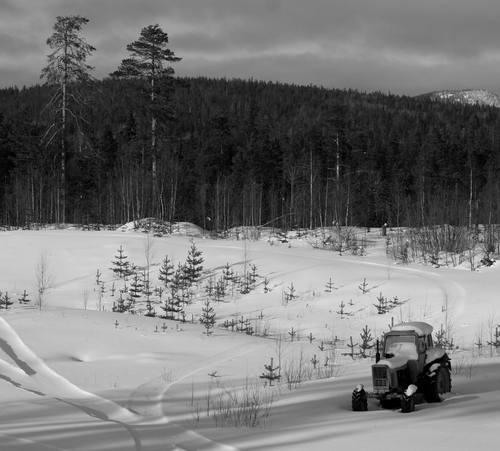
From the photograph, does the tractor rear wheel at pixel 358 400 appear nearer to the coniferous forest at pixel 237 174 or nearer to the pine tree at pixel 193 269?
the pine tree at pixel 193 269

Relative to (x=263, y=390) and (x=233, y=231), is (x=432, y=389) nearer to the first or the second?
(x=263, y=390)

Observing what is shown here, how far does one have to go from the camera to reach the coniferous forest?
119 ft

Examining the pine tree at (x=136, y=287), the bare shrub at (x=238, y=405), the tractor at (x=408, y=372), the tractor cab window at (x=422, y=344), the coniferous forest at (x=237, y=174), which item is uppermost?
the coniferous forest at (x=237, y=174)

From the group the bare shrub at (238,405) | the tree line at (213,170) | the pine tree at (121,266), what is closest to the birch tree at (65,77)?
the tree line at (213,170)

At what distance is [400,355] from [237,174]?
4779 centimetres

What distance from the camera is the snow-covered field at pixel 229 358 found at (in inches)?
221

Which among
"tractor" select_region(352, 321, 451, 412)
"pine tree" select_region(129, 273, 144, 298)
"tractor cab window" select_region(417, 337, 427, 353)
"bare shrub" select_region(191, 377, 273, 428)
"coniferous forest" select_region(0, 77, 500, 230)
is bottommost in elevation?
"pine tree" select_region(129, 273, 144, 298)

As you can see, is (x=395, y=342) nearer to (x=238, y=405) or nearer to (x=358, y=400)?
(x=358, y=400)

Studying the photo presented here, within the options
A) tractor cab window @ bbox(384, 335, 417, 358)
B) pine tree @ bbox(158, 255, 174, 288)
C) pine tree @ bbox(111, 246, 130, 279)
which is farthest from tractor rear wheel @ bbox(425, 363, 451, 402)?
pine tree @ bbox(111, 246, 130, 279)

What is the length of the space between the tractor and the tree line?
22434 mm

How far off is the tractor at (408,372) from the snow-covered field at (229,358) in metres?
0.23

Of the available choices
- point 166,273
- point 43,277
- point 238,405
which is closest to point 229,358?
point 238,405

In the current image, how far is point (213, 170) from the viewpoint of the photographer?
5928 centimetres

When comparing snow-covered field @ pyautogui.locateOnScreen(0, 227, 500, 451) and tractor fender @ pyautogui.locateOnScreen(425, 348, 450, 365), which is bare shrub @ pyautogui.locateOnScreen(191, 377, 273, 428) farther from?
tractor fender @ pyautogui.locateOnScreen(425, 348, 450, 365)
